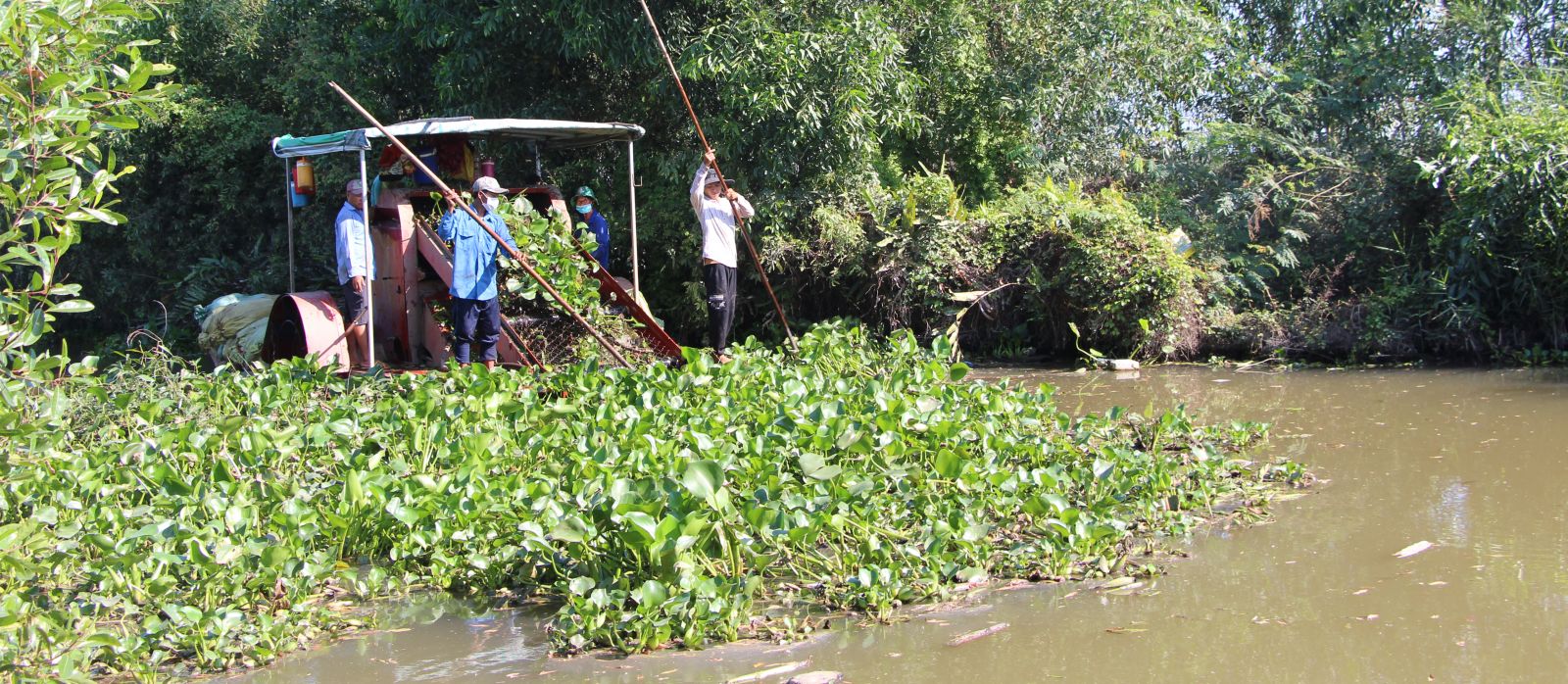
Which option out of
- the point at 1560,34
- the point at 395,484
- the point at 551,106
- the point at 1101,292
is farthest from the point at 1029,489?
the point at 1560,34

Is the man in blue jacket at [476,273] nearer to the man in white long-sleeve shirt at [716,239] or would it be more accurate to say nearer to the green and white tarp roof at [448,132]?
the green and white tarp roof at [448,132]

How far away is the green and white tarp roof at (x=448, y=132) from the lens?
27.7ft

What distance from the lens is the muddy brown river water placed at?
157 inches

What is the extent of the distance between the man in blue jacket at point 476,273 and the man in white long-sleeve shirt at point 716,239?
1.68 metres

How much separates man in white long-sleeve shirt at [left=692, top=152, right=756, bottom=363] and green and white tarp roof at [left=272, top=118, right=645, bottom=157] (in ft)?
2.28

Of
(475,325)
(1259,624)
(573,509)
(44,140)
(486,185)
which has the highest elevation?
(486,185)

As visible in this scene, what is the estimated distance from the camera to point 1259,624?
14.2ft

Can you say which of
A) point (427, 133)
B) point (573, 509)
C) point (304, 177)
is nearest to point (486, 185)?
point (427, 133)

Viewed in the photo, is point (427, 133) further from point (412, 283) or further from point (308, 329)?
point (308, 329)

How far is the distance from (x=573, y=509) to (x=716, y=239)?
5136 mm

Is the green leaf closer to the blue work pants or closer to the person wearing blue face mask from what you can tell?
the blue work pants

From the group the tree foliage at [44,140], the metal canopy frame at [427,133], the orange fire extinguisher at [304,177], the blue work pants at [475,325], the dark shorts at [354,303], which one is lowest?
the blue work pants at [475,325]

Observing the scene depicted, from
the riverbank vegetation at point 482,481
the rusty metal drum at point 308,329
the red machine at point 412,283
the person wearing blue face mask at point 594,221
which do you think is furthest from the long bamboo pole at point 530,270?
the person wearing blue face mask at point 594,221

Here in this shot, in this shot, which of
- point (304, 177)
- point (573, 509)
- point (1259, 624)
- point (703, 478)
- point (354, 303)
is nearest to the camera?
point (1259, 624)
